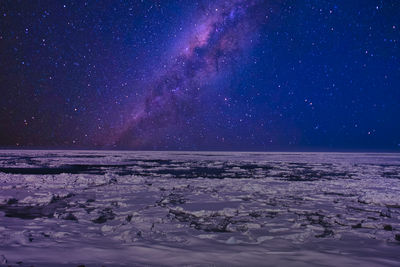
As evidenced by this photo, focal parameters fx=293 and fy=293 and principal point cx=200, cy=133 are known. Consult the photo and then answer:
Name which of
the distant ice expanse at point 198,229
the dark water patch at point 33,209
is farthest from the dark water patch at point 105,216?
the dark water patch at point 33,209

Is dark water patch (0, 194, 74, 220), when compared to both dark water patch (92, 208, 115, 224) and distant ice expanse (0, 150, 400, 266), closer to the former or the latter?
distant ice expanse (0, 150, 400, 266)

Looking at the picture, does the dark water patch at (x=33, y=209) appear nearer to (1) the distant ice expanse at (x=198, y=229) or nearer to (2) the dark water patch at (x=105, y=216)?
(1) the distant ice expanse at (x=198, y=229)

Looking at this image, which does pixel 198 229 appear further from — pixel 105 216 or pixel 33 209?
pixel 33 209

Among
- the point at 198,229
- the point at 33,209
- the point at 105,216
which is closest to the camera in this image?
the point at 198,229

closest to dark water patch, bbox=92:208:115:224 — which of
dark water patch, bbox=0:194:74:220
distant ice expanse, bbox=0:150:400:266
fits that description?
distant ice expanse, bbox=0:150:400:266

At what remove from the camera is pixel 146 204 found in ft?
19.5

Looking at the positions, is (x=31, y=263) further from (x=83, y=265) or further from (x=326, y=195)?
(x=326, y=195)

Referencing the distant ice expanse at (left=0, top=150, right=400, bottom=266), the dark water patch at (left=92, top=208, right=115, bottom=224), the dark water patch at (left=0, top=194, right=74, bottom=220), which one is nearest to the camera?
the distant ice expanse at (left=0, top=150, right=400, bottom=266)

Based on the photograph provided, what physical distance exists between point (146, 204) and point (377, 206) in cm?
473

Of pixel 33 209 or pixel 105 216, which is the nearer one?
pixel 105 216

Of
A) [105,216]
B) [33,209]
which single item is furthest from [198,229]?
[33,209]

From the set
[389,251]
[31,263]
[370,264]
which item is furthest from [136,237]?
[389,251]

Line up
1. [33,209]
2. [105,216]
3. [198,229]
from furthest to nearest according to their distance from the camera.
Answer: [33,209] < [105,216] < [198,229]

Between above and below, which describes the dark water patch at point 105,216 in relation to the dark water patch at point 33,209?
above
